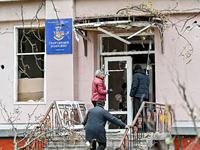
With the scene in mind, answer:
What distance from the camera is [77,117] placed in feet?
32.2

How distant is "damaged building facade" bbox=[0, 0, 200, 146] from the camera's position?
9.78 m

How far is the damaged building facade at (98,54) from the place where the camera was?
9781 millimetres

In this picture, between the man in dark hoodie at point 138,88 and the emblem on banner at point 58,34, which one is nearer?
the man in dark hoodie at point 138,88

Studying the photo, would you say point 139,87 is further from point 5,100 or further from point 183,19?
point 5,100

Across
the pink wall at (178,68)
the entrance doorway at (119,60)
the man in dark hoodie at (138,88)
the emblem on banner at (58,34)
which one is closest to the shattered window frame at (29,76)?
the emblem on banner at (58,34)

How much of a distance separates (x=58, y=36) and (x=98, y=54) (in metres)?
1.26

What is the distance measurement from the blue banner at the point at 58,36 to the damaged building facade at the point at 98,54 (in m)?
0.06

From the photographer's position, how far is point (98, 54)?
10.7m

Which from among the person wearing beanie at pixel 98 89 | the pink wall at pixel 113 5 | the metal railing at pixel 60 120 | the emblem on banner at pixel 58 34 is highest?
the pink wall at pixel 113 5

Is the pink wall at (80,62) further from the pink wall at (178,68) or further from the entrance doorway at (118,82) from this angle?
the entrance doorway at (118,82)

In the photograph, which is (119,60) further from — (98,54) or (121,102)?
(121,102)

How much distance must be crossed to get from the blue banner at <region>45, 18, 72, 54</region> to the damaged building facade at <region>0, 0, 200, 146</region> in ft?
0.18

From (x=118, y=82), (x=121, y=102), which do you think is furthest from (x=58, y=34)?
(x=121, y=102)

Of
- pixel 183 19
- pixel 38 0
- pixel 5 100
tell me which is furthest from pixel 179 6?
pixel 5 100
